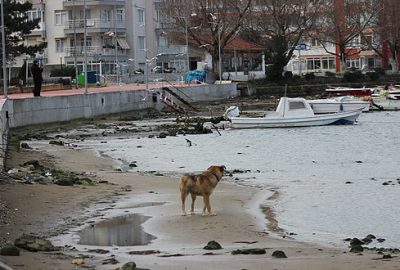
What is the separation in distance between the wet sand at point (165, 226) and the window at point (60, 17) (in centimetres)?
7740

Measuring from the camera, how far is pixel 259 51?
105 meters

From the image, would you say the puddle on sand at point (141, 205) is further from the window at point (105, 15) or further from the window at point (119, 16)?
the window at point (119, 16)

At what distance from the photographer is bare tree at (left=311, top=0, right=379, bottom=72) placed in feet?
313

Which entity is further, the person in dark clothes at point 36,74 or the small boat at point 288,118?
the small boat at point 288,118

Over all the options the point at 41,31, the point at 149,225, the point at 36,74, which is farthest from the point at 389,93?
the point at 149,225

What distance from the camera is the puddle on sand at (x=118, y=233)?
1352 cm

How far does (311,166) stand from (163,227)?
15.6 m

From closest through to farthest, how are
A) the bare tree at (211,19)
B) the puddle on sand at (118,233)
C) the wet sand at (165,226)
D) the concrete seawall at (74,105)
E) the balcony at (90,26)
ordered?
the wet sand at (165,226)
the puddle on sand at (118,233)
the concrete seawall at (74,105)
the bare tree at (211,19)
the balcony at (90,26)

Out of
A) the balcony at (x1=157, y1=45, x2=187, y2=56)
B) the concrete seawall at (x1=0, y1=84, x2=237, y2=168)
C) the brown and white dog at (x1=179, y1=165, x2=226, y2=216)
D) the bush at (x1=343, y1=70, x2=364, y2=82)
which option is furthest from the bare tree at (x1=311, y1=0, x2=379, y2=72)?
the brown and white dog at (x1=179, y1=165, x2=226, y2=216)

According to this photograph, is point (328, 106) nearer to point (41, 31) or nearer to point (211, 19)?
point (211, 19)

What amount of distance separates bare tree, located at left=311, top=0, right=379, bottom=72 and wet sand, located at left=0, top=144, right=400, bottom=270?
73698 mm

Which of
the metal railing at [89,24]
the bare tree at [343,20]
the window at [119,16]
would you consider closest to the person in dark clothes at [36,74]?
the metal railing at [89,24]

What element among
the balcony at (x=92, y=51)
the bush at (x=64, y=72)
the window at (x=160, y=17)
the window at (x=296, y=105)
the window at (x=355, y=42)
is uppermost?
the window at (x=160, y=17)

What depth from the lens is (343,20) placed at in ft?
315
